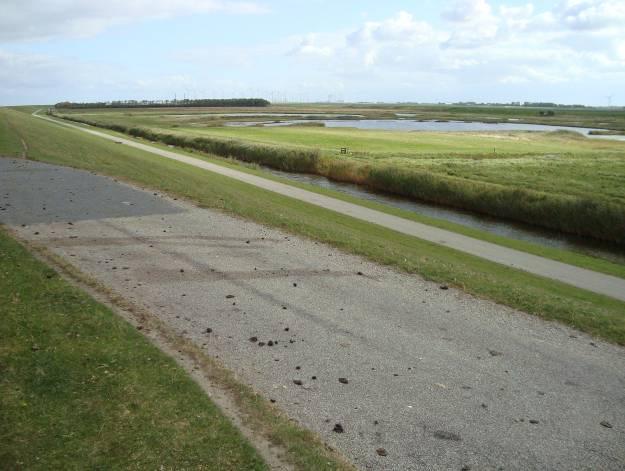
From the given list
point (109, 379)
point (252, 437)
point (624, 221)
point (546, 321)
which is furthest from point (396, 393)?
point (624, 221)

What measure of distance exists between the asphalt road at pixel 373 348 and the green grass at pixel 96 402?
3.29 ft

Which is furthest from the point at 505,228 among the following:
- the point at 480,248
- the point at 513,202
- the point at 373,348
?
the point at 373,348

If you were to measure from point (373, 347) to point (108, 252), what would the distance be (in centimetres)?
690

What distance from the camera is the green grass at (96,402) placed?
17.5 ft

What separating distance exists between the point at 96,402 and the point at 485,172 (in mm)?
36682

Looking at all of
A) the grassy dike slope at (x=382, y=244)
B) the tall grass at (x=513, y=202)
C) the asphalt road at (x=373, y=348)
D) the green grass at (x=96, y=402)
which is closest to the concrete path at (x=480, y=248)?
the grassy dike slope at (x=382, y=244)

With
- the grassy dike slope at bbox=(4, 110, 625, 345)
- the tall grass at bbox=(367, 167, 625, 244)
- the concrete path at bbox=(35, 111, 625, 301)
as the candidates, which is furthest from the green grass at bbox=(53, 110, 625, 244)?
the grassy dike slope at bbox=(4, 110, 625, 345)

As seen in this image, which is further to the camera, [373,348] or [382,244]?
[382,244]

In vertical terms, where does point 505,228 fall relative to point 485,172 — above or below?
below

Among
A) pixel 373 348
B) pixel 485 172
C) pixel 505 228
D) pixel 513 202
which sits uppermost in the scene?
pixel 373 348

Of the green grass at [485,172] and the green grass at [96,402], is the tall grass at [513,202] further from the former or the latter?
the green grass at [96,402]

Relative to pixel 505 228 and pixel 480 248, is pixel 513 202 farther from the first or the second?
pixel 480 248

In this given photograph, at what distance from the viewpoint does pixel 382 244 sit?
657 inches

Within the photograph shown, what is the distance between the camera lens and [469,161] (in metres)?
45.3
